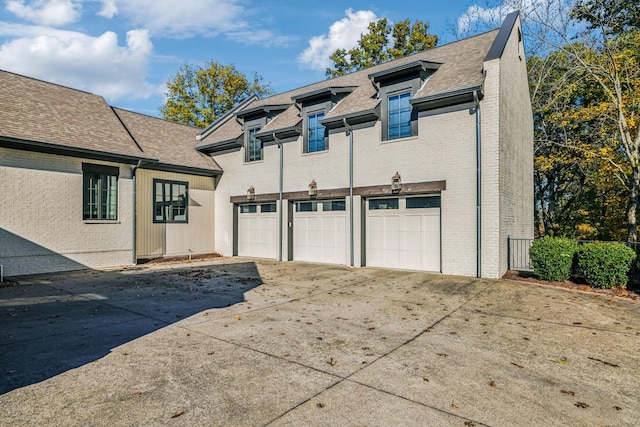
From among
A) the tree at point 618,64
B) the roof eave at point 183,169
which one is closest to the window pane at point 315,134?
the roof eave at point 183,169

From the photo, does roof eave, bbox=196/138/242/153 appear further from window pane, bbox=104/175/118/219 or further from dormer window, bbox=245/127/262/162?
window pane, bbox=104/175/118/219

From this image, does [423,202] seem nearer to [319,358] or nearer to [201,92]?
[319,358]

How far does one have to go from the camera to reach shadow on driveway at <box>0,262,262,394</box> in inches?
169

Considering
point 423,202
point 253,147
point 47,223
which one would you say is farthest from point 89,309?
point 253,147

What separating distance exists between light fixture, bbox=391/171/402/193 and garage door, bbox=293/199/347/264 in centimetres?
228

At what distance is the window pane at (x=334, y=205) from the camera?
1318cm

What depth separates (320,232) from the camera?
13828 mm

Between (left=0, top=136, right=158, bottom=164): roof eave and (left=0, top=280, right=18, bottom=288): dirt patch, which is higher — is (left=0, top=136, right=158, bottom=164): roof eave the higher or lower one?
the higher one

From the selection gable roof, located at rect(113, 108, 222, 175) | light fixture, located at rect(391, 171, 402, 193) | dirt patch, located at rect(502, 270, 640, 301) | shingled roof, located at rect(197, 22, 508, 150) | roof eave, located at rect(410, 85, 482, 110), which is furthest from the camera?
gable roof, located at rect(113, 108, 222, 175)

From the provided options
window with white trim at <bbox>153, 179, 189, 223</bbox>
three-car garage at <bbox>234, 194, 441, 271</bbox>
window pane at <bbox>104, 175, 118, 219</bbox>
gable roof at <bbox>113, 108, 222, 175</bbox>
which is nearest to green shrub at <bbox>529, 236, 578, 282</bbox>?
three-car garage at <bbox>234, 194, 441, 271</bbox>

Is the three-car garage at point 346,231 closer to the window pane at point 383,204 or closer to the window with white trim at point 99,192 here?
the window pane at point 383,204

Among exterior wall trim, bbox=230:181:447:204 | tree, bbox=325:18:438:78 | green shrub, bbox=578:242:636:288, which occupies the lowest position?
green shrub, bbox=578:242:636:288

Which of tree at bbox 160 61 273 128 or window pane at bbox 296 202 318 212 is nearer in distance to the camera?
window pane at bbox 296 202 318 212

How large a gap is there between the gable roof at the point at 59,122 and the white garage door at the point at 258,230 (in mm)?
4860
